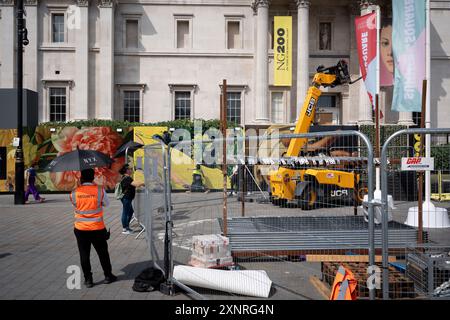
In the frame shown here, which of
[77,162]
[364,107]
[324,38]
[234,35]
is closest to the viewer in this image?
[77,162]

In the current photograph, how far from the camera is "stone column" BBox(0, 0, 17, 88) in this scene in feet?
109

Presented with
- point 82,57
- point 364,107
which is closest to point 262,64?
point 364,107

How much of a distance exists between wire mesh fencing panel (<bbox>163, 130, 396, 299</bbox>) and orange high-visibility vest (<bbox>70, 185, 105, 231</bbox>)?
1564 mm

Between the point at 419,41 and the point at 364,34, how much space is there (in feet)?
20.8

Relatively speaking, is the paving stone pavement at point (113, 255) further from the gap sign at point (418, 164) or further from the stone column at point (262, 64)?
the stone column at point (262, 64)

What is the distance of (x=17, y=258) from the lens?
366 inches

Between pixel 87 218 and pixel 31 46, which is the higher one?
pixel 31 46

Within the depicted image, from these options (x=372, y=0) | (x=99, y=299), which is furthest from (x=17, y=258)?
(x=372, y=0)

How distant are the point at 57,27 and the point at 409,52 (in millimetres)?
28577

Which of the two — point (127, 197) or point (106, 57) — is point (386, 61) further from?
point (127, 197)

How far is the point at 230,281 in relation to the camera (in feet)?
21.8

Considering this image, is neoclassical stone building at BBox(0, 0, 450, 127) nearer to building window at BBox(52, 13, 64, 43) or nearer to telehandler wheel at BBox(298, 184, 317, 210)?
building window at BBox(52, 13, 64, 43)

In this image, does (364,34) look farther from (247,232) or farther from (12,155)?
(12,155)

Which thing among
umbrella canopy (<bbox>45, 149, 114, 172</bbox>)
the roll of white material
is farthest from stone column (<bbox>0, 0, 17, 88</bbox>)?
the roll of white material
